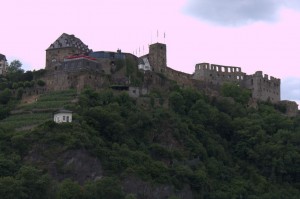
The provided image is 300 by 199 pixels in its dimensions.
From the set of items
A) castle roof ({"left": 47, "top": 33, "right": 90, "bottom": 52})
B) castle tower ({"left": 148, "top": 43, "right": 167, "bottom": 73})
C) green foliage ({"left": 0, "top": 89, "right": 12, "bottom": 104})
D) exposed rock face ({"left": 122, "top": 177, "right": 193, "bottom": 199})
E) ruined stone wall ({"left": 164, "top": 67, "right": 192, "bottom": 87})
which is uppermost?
castle roof ({"left": 47, "top": 33, "right": 90, "bottom": 52})

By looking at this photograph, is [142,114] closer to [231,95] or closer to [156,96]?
[156,96]

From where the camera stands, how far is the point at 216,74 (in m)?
115

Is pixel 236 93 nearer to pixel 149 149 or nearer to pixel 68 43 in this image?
pixel 68 43

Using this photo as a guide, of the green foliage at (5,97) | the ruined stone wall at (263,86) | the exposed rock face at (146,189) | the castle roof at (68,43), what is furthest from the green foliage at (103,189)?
the ruined stone wall at (263,86)

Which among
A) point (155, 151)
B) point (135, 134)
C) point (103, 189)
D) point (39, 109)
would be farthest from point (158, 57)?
point (103, 189)

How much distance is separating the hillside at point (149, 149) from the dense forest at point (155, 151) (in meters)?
0.10

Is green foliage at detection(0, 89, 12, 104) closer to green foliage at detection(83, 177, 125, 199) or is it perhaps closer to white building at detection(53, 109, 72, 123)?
white building at detection(53, 109, 72, 123)

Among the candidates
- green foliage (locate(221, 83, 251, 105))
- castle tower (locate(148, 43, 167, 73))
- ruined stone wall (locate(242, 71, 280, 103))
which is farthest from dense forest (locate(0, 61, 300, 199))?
ruined stone wall (locate(242, 71, 280, 103))

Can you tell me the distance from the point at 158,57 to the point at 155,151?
71.2 ft

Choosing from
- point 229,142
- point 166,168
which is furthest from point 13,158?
point 229,142

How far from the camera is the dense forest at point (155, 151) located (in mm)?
77000

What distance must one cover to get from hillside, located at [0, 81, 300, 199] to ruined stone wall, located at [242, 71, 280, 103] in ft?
27.7

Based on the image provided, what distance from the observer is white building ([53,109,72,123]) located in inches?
3285

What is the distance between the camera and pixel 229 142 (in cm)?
9662
